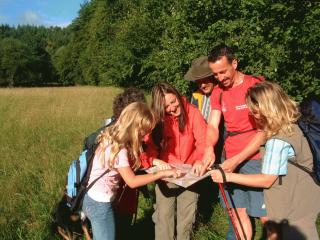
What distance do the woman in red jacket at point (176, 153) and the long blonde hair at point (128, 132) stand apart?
561mm

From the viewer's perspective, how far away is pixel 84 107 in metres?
16.1

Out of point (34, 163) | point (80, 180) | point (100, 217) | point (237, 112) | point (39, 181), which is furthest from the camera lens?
point (34, 163)

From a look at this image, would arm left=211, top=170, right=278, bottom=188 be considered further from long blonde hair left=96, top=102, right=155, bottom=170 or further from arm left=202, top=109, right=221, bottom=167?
long blonde hair left=96, top=102, right=155, bottom=170

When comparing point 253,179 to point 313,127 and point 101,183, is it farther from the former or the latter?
point 101,183

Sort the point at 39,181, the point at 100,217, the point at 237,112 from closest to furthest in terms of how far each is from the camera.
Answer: the point at 100,217 < the point at 237,112 < the point at 39,181

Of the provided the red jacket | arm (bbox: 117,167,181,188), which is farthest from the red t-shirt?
arm (bbox: 117,167,181,188)

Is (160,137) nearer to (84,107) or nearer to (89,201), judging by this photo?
(89,201)

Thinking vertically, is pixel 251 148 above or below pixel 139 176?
above

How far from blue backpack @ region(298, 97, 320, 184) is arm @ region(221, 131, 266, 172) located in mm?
739

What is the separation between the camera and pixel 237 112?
387 centimetres

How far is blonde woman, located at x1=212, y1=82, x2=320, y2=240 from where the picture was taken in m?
2.79

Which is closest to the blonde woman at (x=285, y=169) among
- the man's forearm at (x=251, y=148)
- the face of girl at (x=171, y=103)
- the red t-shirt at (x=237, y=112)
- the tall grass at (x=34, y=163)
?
the man's forearm at (x=251, y=148)

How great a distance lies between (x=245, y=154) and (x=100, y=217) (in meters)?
1.49

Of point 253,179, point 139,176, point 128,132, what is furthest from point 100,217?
point 253,179
